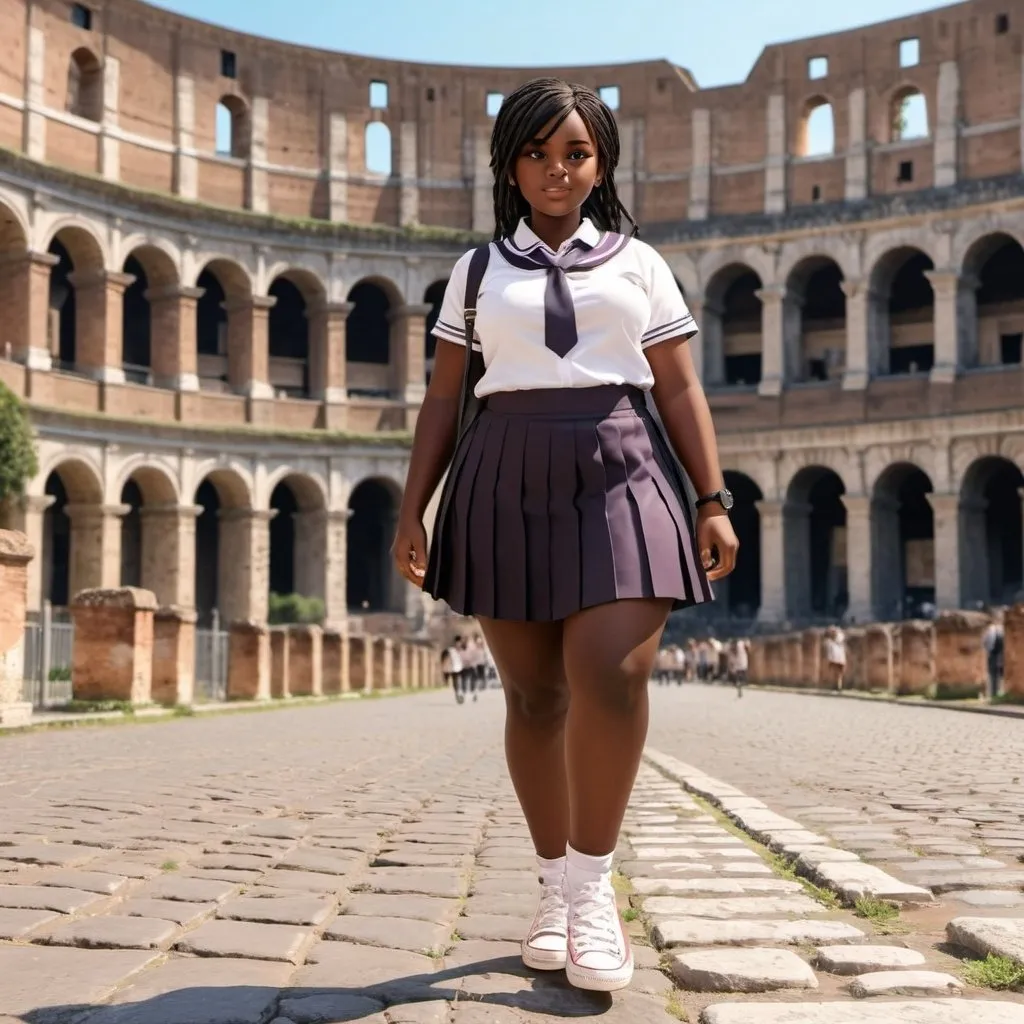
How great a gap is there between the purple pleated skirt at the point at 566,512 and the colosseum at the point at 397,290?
1291 inches

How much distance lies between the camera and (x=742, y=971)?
342 centimetres

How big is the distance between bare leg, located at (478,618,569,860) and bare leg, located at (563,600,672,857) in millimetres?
188

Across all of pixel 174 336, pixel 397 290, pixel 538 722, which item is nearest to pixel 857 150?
pixel 397 290

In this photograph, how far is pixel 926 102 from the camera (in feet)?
138

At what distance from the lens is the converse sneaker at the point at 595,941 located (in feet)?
10.7

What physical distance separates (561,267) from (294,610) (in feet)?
116

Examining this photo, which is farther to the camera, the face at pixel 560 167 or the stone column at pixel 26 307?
the stone column at pixel 26 307

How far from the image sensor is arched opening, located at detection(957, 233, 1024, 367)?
40.2 m

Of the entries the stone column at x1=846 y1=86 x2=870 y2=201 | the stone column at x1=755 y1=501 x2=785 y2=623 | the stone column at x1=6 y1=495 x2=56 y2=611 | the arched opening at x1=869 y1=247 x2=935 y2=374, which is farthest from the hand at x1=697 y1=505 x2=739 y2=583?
the stone column at x1=846 y1=86 x2=870 y2=201

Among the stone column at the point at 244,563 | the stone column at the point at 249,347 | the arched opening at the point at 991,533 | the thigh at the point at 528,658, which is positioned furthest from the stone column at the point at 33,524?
the thigh at the point at 528,658

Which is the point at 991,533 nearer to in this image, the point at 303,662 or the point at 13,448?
the point at 303,662

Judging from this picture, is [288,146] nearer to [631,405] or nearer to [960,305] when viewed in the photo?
[960,305]

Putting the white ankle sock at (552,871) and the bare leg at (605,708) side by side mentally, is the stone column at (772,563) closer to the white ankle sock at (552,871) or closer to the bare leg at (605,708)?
the white ankle sock at (552,871)

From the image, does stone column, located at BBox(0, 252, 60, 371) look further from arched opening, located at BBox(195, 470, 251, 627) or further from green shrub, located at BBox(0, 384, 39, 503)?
arched opening, located at BBox(195, 470, 251, 627)
